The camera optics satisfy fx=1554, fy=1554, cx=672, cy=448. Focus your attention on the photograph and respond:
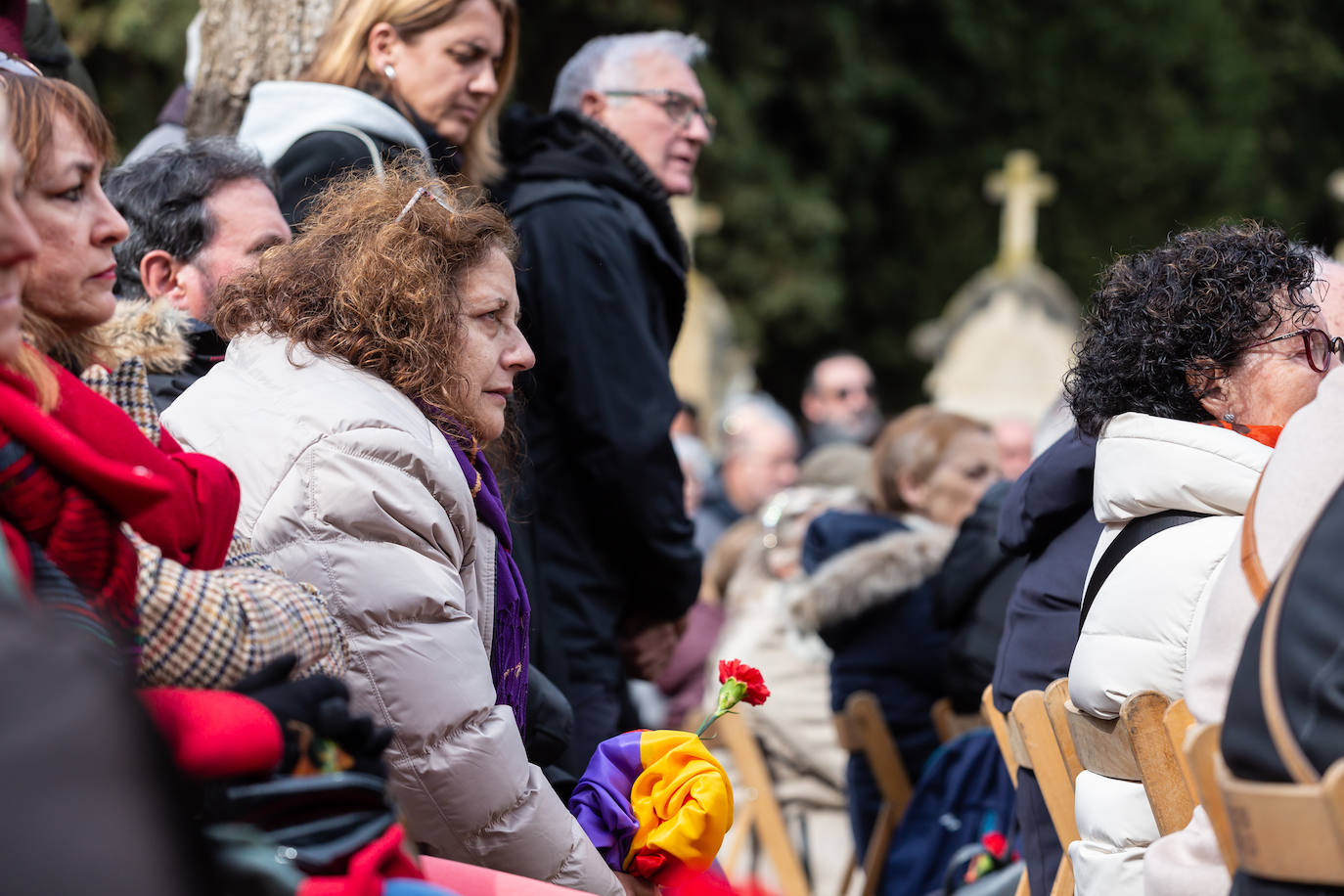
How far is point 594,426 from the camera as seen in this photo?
150 inches

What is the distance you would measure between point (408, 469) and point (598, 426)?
1.45 m

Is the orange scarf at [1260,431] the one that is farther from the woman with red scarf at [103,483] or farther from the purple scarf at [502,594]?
the woman with red scarf at [103,483]

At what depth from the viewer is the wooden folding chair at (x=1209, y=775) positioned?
1928 millimetres

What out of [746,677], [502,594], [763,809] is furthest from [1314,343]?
[763,809]

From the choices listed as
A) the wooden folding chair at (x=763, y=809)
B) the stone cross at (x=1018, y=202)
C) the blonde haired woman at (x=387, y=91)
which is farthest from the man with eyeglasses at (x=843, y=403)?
the blonde haired woman at (x=387, y=91)

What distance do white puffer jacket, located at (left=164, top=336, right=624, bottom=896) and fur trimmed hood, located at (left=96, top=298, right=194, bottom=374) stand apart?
1.24 feet

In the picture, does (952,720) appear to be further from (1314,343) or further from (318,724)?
(318,724)

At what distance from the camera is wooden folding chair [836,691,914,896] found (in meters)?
5.04

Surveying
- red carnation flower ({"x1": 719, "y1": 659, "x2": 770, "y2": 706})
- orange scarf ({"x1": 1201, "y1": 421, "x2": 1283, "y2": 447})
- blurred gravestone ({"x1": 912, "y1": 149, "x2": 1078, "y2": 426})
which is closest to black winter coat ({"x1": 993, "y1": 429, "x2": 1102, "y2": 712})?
orange scarf ({"x1": 1201, "y1": 421, "x2": 1283, "y2": 447})

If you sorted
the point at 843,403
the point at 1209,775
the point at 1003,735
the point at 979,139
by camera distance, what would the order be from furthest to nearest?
1. the point at 979,139
2. the point at 843,403
3. the point at 1003,735
4. the point at 1209,775

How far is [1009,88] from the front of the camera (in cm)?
1898

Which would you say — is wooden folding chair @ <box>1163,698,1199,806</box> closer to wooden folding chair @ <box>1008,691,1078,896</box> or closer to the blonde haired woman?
wooden folding chair @ <box>1008,691,1078,896</box>

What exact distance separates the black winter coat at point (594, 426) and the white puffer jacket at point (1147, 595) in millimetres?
1368

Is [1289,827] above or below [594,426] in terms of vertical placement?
above
